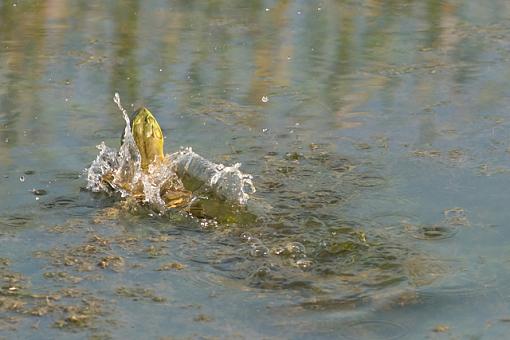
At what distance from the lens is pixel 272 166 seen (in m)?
5.65

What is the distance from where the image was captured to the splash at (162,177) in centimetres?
518

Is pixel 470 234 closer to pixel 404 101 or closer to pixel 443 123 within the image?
pixel 443 123

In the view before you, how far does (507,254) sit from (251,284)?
40.0 inches

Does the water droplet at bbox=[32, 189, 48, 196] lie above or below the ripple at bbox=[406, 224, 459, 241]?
below

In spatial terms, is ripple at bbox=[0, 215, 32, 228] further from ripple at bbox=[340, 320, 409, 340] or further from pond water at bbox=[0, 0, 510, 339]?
ripple at bbox=[340, 320, 409, 340]

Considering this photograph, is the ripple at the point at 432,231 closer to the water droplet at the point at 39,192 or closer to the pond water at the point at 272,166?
the pond water at the point at 272,166

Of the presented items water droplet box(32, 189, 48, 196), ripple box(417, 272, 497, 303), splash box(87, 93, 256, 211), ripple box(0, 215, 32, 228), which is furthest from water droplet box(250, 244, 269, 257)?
water droplet box(32, 189, 48, 196)

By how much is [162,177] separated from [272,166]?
0.58 metres

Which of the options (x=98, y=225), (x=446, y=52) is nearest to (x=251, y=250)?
(x=98, y=225)

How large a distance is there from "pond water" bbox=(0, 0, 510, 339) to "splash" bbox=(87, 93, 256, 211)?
0.32 ft

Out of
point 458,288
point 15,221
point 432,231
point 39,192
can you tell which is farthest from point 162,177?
point 458,288

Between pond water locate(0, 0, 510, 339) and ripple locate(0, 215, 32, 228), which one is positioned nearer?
pond water locate(0, 0, 510, 339)

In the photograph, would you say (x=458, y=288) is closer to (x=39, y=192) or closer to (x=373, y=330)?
(x=373, y=330)

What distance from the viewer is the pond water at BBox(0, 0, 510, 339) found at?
4.05 m
